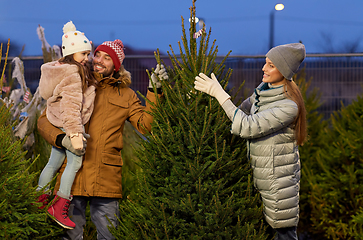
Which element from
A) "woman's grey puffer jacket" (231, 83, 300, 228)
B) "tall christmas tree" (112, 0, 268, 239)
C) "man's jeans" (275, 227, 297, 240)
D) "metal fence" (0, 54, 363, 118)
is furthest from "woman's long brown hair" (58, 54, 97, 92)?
"metal fence" (0, 54, 363, 118)

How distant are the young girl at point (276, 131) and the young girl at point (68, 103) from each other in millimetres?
1098

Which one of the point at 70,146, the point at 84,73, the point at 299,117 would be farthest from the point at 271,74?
the point at 70,146

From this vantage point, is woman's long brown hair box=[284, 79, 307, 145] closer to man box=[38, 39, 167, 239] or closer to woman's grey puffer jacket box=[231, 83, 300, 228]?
woman's grey puffer jacket box=[231, 83, 300, 228]

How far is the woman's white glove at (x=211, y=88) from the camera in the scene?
234 cm

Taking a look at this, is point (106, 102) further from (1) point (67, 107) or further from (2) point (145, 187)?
(2) point (145, 187)

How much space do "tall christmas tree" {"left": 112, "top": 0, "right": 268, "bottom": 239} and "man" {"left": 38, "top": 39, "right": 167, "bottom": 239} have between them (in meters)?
0.44

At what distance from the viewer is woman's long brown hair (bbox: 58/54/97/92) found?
300cm

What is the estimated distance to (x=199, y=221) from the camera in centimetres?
224

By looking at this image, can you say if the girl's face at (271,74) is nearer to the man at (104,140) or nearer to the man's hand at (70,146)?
the man at (104,140)

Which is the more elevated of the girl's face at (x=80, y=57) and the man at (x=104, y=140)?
the girl's face at (x=80, y=57)

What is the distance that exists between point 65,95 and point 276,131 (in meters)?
1.72

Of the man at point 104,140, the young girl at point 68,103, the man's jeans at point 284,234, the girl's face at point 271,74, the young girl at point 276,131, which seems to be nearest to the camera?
the young girl at point 276,131

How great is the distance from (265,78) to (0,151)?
1995 mm

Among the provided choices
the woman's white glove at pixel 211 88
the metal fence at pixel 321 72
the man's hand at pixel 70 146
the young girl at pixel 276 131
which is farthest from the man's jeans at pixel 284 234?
the metal fence at pixel 321 72
